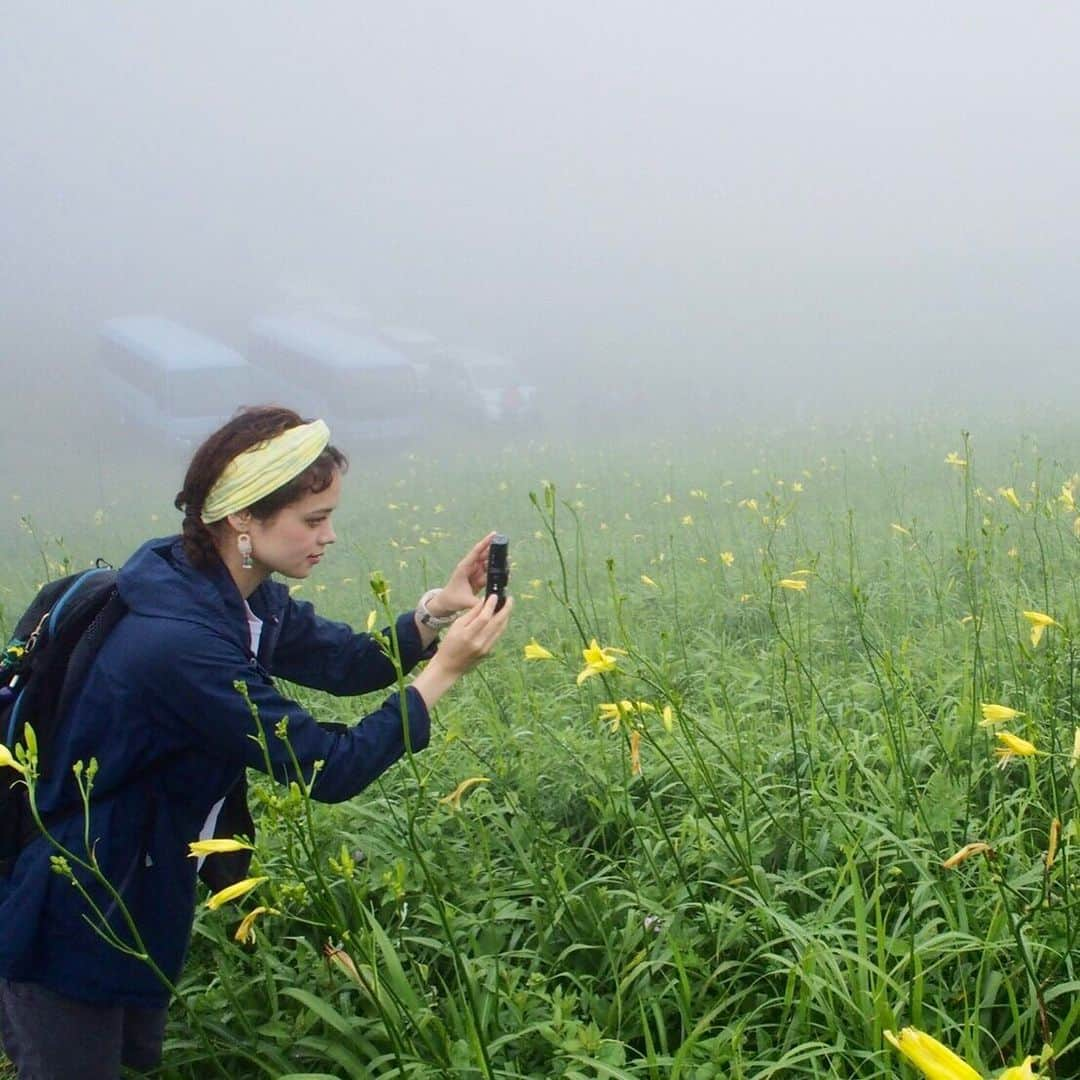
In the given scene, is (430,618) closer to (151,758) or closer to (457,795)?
(457,795)

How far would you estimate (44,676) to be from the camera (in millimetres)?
1248

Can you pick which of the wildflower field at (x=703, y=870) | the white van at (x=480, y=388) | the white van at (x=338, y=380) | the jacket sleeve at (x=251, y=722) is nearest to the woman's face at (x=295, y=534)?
the jacket sleeve at (x=251, y=722)

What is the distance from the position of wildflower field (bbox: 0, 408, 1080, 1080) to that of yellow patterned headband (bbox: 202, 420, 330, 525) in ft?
1.08

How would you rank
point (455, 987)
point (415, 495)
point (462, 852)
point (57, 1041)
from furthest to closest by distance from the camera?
point (415, 495) → point (462, 852) → point (455, 987) → point (57, 1041)

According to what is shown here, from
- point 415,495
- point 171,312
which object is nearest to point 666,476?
point 415,495

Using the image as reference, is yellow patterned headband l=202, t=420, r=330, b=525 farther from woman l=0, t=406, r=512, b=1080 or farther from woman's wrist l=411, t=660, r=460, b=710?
woman's wrist l=411, t=660, r=460, b=710

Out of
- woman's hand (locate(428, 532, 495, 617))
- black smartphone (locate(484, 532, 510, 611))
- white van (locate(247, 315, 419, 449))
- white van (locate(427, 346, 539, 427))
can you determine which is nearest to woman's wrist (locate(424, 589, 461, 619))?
woman's hand (locate(428, 532, 495, 617))

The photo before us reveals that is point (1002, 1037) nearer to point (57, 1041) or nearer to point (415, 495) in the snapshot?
point (57, 1041)

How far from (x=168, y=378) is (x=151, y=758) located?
21.6 ft

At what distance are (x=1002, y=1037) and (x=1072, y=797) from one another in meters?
0.60

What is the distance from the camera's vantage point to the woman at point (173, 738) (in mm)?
1224

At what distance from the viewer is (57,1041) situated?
4.13 feet

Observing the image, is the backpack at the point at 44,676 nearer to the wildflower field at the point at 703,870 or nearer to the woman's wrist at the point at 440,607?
the wildflower field at the point at 703,870

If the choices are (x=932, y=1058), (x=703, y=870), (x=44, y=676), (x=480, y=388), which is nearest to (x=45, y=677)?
(x=44, y=676)
